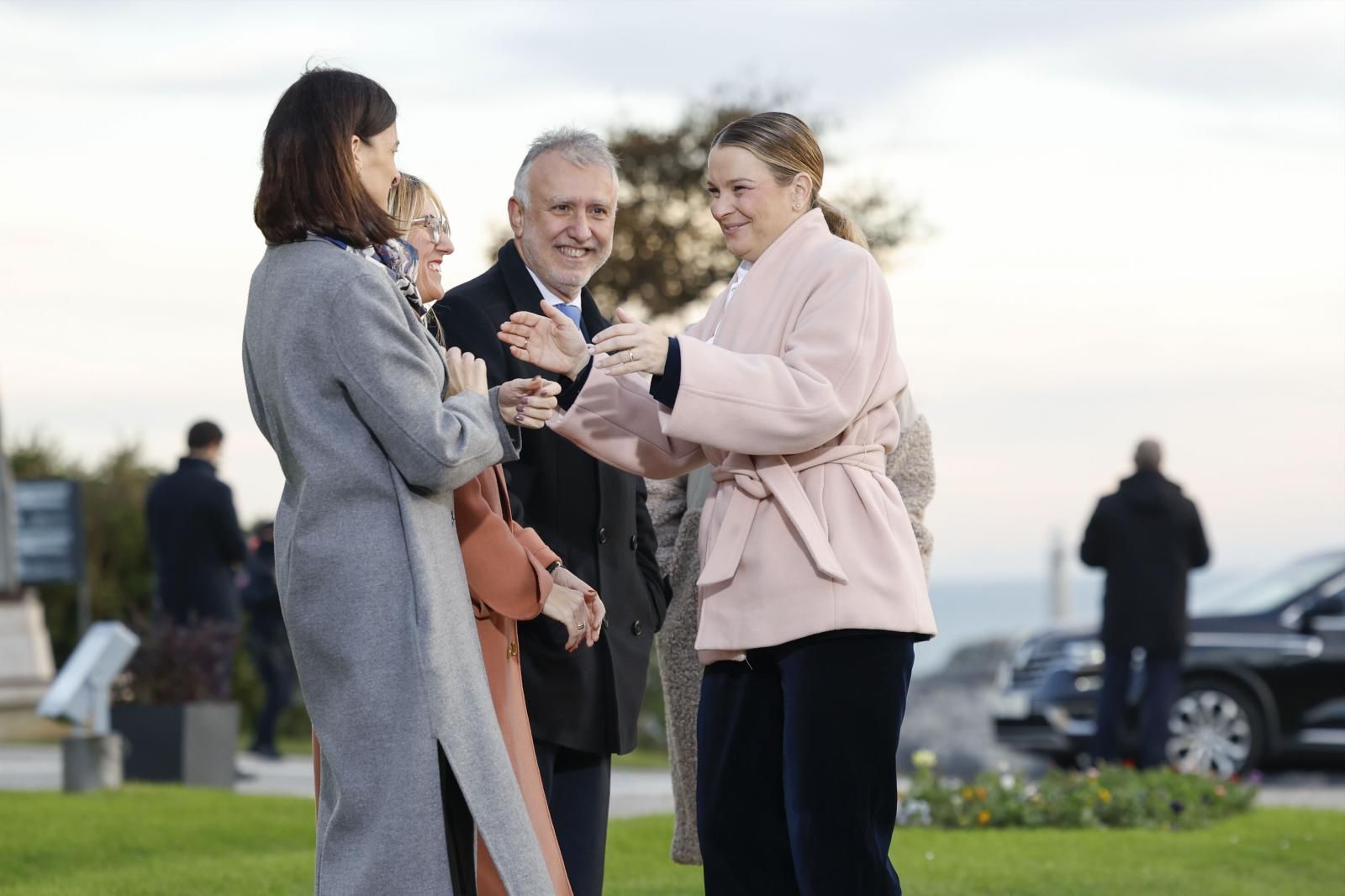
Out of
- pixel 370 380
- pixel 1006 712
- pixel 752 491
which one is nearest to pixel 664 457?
pixel 752 491

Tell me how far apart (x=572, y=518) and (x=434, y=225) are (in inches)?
30.2

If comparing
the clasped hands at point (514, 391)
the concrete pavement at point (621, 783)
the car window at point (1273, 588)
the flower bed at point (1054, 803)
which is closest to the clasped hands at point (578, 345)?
the clasped hands at point (514, 391)

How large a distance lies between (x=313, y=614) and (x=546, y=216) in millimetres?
1444

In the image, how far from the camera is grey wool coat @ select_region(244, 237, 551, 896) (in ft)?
10.3

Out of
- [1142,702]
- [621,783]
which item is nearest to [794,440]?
[1142,702]

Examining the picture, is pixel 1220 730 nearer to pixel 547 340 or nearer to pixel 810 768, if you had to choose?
pixel 810 768

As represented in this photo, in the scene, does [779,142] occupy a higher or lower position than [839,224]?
higher

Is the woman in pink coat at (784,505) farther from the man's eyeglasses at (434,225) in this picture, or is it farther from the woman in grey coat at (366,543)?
the woman in grey coat at (366,543)

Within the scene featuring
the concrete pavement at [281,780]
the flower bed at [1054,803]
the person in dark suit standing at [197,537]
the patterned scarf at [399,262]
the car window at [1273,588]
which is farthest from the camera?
the car window at [1273,588]

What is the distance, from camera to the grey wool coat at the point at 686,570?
181 inches

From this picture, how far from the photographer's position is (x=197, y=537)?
11.3 meters

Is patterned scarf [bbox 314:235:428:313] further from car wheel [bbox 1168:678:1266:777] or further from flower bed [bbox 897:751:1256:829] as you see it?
car wheel [bbox 1168:678:1266:777]

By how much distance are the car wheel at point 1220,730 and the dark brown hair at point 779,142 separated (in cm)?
933

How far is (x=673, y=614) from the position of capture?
4656 mm
